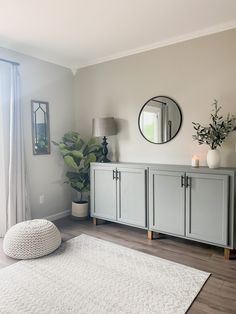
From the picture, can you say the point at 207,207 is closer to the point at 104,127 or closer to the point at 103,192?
the point at 103,192

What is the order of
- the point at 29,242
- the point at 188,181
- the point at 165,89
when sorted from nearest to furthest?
the point at 29,242
the point at 188,181
the point at 165,89

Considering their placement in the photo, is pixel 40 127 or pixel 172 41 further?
pixel 40 127

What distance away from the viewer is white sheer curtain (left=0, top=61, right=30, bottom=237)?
3084mm

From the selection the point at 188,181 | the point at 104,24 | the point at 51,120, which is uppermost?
the point at 104,24

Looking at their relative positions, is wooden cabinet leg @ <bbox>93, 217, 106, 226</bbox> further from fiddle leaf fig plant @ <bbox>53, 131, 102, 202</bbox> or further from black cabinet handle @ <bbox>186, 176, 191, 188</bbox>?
black cabinet handle @ <bbox>186, 176, 191, 188</bbox>

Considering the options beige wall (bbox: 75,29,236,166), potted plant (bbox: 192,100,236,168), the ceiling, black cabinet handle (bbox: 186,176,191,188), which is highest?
the ceiling

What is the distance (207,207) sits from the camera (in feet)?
8.52

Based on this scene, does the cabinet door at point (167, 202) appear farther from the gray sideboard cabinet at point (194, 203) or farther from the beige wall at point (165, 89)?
the beige wall at point (165, 89)

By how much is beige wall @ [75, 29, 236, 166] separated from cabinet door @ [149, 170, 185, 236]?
409mm

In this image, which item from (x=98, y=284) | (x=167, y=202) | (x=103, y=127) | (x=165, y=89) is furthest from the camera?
(x=103, y=127)

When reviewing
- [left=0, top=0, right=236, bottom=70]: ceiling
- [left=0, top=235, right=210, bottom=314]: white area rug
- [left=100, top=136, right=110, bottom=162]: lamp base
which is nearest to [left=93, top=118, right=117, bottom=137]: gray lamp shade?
[left=100, top=136, right=110, bottom=162]: lamp base

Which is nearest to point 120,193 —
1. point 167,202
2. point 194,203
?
point 167,202

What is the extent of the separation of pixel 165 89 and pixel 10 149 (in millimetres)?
2136

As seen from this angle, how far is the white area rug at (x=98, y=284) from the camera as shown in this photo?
179cm
